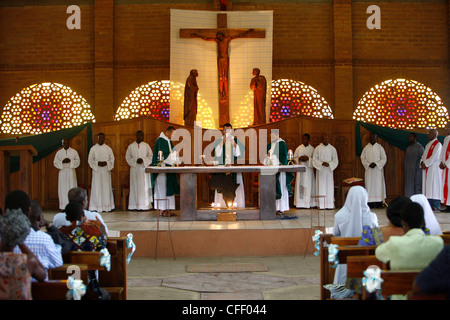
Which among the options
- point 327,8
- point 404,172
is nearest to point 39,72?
point 327,8

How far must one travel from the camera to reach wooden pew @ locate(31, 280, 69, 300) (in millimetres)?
3115

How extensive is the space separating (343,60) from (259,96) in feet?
11.2

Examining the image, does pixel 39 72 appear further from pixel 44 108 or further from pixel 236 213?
pixel 236 213

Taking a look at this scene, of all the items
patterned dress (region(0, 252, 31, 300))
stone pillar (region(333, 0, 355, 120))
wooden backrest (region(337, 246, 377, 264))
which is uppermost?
stone pillar (region(333, 0, 355, 120))

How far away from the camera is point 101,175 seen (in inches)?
413

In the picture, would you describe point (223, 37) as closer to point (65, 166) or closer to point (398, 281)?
point (65, 166)

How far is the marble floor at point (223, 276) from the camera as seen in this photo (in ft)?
17.5

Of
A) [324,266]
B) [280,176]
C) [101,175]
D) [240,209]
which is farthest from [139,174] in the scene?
[324,266]

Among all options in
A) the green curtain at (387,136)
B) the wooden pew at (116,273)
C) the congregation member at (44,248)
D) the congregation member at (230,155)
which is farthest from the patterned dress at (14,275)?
the green curtain at (387,136)

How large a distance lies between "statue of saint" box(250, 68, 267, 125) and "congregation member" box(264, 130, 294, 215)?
2.33 metres

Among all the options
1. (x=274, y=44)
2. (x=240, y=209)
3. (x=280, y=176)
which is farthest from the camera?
(x=274, y=44)

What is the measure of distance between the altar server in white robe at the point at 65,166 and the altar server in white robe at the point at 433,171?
7.14 metres

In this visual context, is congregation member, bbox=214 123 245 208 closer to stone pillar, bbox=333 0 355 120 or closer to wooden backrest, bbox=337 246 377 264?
wooden backrest, bbox=337 246 377 264

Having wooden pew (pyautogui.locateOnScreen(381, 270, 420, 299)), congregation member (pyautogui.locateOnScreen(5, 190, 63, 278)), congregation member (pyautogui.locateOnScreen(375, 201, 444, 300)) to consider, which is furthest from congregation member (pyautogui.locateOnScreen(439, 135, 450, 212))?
congregation member (pyautogui.locateOnScreen(5, 190, 63, 278))
